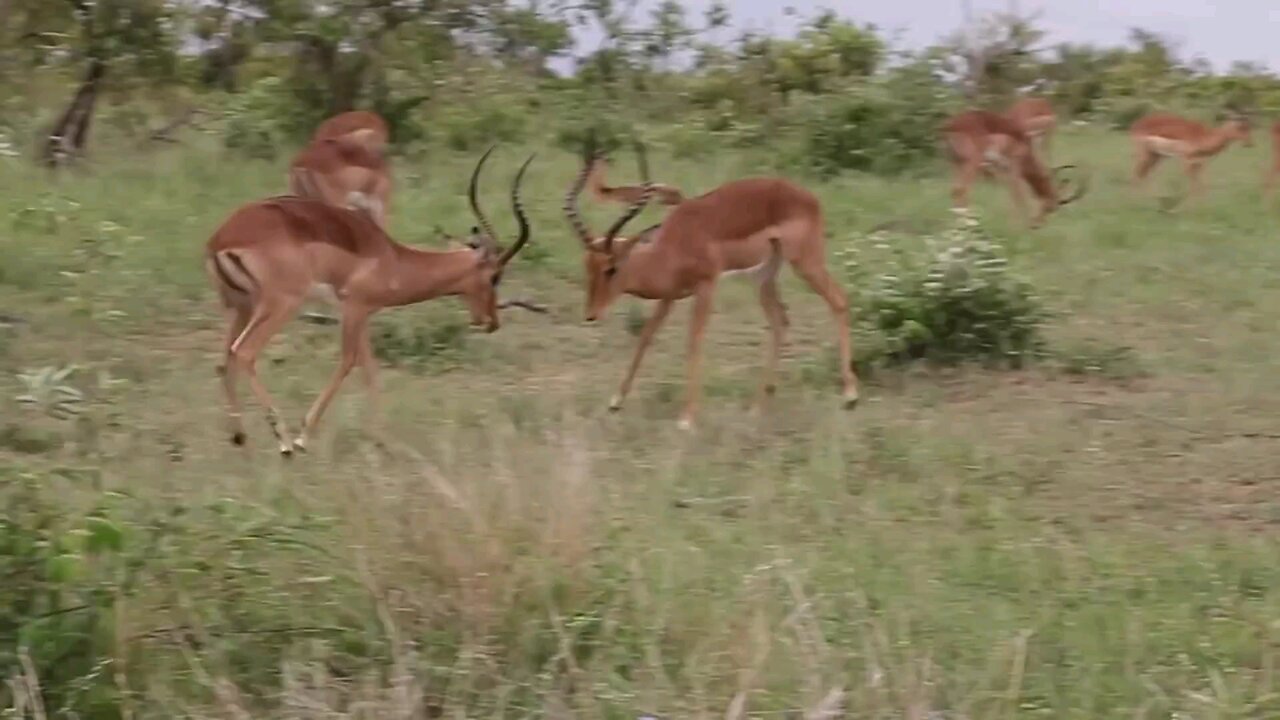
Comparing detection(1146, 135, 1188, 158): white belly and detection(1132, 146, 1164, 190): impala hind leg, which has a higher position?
detection(1146, 135, 1188, 158): white belly

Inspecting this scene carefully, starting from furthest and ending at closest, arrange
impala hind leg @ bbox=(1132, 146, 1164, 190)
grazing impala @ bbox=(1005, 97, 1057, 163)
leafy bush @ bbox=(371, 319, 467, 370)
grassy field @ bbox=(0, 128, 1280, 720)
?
grazing impala @ bbox=(1005, 97, 1057, 163), impala hind leg @ bbox=(1132, 146, 1164, 190), leafy bush @ bbox=(371, 319, 467, 370), grassy field @ bbox=(0, 128, 1280, 720)

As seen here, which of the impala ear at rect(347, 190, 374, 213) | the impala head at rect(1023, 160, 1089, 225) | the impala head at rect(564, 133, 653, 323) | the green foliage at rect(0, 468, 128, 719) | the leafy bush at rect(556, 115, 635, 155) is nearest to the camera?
the green foliage at rect(0, 468, 128, 719)

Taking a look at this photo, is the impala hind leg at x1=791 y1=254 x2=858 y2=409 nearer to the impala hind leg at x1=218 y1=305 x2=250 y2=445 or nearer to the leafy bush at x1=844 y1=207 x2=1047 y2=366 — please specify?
the leafy bush at x1=844 y1=207 x2=1047 y2=366

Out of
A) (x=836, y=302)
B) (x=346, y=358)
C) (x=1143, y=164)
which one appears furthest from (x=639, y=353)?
(x=1143, y=164)

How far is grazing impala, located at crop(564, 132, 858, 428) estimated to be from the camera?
6711 millimetres

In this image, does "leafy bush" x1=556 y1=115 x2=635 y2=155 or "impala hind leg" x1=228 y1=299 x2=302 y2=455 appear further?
"leafy bush" x1=556 y1=115 x2=635 y2=155

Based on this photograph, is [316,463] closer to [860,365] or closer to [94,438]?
[94,438]

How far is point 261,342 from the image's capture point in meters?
6.20

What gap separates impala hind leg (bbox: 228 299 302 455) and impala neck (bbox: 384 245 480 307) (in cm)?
48

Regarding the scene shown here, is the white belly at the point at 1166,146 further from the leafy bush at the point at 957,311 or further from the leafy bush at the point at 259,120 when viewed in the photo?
the leafy bush at the point at 259,120

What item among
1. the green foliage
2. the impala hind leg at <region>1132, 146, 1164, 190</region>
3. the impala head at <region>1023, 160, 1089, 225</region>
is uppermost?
the green foliage

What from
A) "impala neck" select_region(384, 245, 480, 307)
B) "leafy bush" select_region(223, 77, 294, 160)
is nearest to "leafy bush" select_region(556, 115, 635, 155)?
"leafy bush" select_region(223, 77, 294, 160)

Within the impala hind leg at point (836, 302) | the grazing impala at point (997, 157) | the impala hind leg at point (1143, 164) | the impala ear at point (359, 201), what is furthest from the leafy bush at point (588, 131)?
the impala hind leg at point (836, 302)

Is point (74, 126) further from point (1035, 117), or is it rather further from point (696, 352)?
point (1035, 117)
